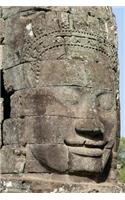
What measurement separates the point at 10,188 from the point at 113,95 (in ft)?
6.68

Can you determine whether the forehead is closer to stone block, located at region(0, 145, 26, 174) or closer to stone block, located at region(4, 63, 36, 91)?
stone block, located at region(4, 63, 36, 91)

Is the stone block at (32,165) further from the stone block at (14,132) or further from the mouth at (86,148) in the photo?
the mouth at (86,148)

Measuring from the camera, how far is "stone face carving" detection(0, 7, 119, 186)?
9844 millimetres

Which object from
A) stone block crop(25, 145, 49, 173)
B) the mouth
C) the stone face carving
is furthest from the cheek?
stone block crop(25, 145, 49, 173)

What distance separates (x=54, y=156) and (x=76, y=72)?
1226 mm

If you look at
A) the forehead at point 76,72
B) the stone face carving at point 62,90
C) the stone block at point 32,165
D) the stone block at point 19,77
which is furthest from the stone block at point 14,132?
the forehead at point 76,72

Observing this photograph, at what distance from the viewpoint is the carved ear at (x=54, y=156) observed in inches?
384

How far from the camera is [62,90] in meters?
9.95

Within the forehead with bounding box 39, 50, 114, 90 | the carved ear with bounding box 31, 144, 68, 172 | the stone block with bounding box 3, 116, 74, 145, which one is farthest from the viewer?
the forehead with bounding box 39, 50, 114, 90

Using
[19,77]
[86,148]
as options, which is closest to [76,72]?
[19,77]

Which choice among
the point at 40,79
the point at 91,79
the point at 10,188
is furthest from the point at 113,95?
the point at 10,188

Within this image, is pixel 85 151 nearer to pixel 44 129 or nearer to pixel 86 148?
pixel 86 148

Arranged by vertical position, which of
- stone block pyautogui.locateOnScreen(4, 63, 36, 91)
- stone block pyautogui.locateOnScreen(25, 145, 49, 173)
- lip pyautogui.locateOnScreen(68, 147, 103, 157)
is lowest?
stone block pyautogui.locateOnScreen(25, 145, 49, 173)
